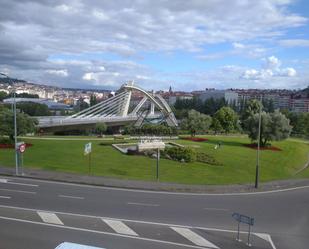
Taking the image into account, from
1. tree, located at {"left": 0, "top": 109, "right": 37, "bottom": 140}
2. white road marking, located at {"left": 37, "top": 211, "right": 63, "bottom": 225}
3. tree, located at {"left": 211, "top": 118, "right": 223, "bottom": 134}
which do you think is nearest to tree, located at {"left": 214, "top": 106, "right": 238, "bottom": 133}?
tree, located at {"left": 211, "top": 118, "right": 223, "bottom": 134}

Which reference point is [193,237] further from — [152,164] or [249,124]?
[249,124]

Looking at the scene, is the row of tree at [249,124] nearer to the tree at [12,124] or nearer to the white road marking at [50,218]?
the tree at [12,124]

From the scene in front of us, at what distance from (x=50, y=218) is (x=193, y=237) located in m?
7.03

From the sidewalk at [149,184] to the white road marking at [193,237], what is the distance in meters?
9.90

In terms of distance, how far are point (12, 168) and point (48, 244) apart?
21.6m

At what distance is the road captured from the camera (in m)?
18.0

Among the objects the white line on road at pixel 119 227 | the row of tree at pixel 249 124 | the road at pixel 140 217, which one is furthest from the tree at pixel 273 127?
the white line on road at pixel 119 227

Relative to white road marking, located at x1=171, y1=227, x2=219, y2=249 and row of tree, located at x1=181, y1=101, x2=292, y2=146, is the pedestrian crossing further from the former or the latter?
row of tree, located at x1=181, y1=101, x2=292, y2=146

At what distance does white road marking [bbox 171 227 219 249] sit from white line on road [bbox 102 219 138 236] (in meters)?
2.12

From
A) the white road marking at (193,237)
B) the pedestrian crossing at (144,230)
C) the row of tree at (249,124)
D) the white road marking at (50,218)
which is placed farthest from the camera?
the row of tree at (249,124)

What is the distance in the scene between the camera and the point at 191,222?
21.5 meters

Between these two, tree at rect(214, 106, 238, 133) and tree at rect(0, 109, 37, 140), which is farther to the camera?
tree at rect(214, 106, 238, 133)

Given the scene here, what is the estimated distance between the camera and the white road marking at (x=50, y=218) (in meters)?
20.4

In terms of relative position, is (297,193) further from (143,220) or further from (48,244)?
(48,244)
